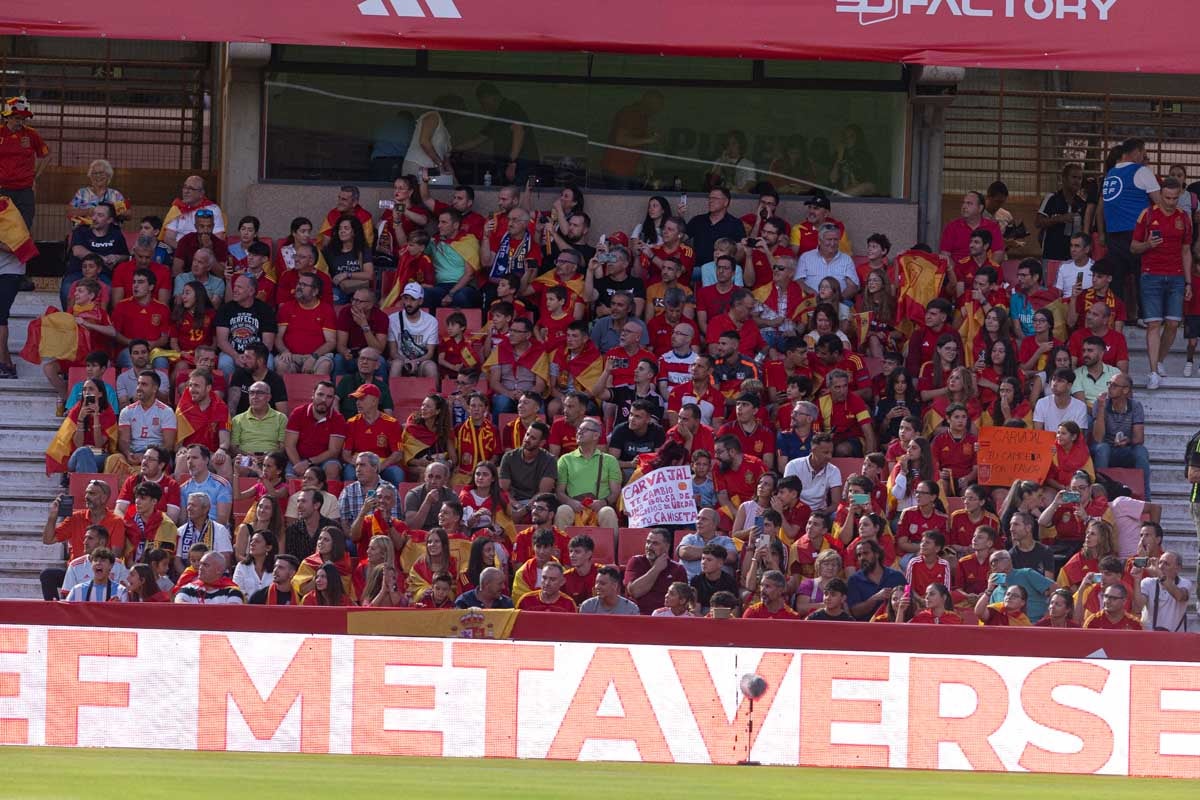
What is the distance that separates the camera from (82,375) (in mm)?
17156

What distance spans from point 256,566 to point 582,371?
374cm

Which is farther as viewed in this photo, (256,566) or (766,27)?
(766,27)

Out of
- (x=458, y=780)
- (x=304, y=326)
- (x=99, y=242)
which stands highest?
(x=99, y=242)

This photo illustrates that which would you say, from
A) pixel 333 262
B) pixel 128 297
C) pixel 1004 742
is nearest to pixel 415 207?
pixel 333 262

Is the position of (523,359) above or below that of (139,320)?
below

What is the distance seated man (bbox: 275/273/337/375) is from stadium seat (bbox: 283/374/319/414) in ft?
0.45

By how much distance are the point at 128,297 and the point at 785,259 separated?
229 inches

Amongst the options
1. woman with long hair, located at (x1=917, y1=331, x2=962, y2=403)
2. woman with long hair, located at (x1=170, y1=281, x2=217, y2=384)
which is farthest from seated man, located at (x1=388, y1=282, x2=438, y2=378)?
woman with long hair, located at (x1=917, y1=331, x2=962, y2=403)

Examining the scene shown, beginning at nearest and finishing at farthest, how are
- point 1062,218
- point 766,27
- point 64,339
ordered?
point 766,27 < point 64,339 < point 1062,218

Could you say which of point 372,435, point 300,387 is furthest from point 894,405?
point 300,387

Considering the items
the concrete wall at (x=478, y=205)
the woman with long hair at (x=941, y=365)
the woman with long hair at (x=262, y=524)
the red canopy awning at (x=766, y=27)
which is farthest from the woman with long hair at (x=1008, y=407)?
the woman with long hair at (x=262, y=524)

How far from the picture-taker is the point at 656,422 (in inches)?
658

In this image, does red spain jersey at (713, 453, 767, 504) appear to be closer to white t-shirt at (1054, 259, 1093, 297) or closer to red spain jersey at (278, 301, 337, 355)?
red spain jersey at (278, 301, 337, 355)

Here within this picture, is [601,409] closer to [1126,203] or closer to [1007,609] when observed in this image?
[1007,609]
